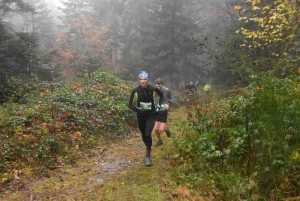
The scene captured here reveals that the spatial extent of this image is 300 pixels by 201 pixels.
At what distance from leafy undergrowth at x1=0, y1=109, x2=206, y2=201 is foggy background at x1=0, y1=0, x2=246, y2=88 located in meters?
10.6

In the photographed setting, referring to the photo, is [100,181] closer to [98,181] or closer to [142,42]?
[98,181]

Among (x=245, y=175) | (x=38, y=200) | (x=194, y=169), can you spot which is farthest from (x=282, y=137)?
(x=38, y=200)

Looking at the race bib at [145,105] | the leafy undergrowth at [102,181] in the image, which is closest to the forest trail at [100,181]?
the leafy undergrowth at [102,181]

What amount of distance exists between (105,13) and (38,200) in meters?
34.3

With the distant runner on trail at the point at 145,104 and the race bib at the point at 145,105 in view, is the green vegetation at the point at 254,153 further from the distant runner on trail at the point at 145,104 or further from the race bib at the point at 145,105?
the race bib at the point at 145,105

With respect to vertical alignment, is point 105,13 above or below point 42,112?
above

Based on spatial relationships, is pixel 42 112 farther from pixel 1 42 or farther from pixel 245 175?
pixel 1 42

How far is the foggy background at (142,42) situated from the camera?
18.7 m

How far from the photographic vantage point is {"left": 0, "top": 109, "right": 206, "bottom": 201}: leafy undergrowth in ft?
16.3

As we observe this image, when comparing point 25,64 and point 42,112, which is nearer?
point 42,112

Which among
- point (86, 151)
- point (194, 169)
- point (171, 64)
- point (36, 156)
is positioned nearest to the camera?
point (194, 169)

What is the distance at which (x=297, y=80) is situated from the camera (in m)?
6.13

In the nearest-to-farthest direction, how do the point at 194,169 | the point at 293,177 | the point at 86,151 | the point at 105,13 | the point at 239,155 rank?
the point at 293,177 → the point at 239,155 → the point at 194,169 → the point at 86,151 → the point at 105,13

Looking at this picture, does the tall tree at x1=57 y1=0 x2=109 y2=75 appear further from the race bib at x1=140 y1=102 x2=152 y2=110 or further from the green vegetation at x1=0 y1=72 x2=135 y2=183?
the race bib at x1=140 y1=102 x2=152 y2=110
